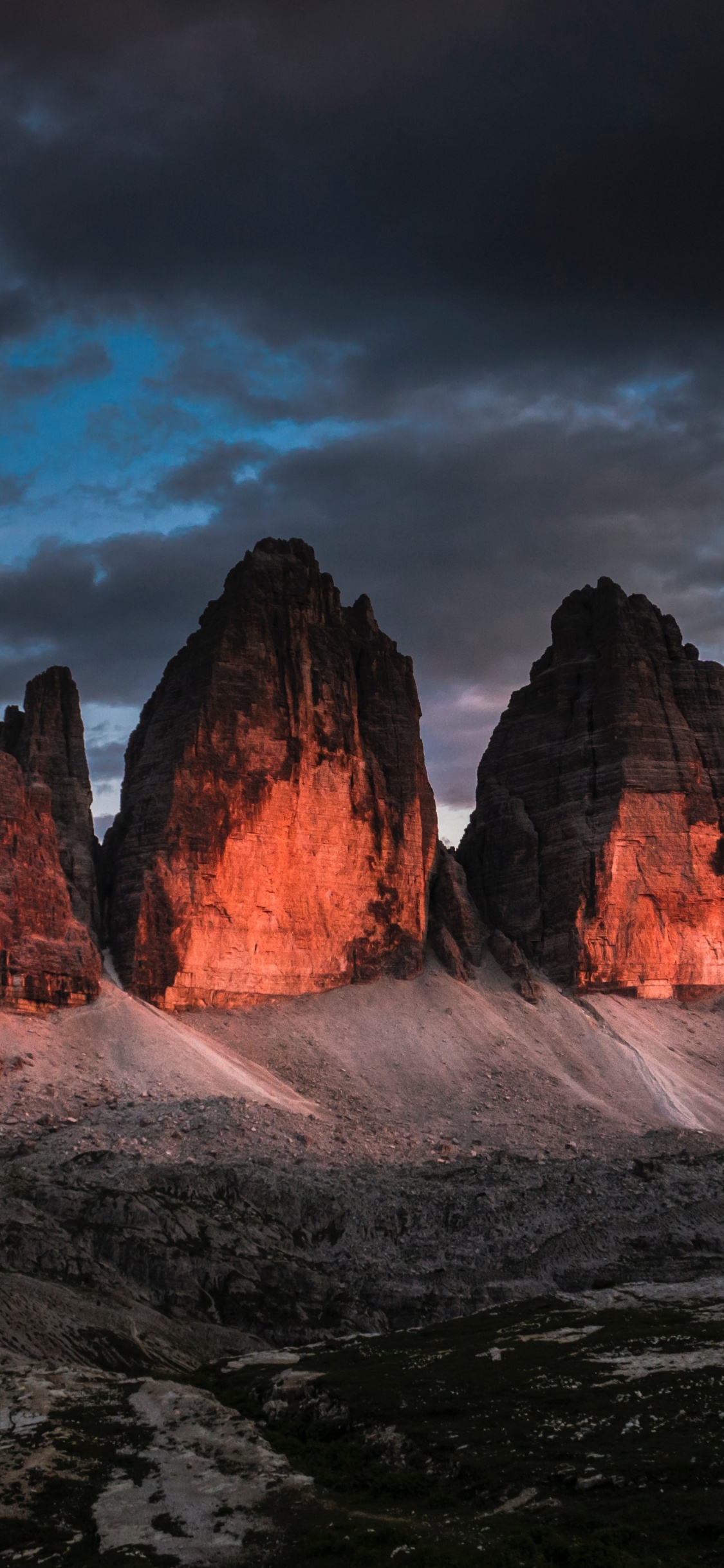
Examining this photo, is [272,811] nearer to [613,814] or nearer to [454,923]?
[454,923]

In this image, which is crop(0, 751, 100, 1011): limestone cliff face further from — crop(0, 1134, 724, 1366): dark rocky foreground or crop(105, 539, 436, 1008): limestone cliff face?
crop(0, 1134, 724, 1366): dark rocky foreground

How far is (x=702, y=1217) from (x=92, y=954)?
173 ft

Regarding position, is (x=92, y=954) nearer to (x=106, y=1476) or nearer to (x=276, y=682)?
(x=276, y=682)

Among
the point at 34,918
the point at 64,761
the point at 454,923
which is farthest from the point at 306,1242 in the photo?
the point at 454,923

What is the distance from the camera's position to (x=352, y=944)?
121 metres

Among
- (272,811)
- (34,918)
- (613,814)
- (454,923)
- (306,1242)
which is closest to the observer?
(306,1242)

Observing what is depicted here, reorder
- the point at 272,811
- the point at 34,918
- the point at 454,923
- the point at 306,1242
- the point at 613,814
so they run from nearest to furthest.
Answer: the point at 306,1242, the point at 34,918, the point at 272,811, the point at 454,923, the point at 613,814

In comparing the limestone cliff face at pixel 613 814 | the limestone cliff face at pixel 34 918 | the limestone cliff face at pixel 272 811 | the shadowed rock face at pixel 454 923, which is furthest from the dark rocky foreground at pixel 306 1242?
the limestone cliff face at pixel 613 814

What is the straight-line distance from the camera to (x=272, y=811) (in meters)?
117

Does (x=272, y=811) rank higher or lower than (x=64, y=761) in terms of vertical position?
lower

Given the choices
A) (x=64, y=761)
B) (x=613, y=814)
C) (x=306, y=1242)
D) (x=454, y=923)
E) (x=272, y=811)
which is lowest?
(x=306, y=1242)

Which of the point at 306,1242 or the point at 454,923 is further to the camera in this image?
the point at 454,923

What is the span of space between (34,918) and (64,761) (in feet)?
77.6

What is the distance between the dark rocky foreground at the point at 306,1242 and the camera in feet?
176
